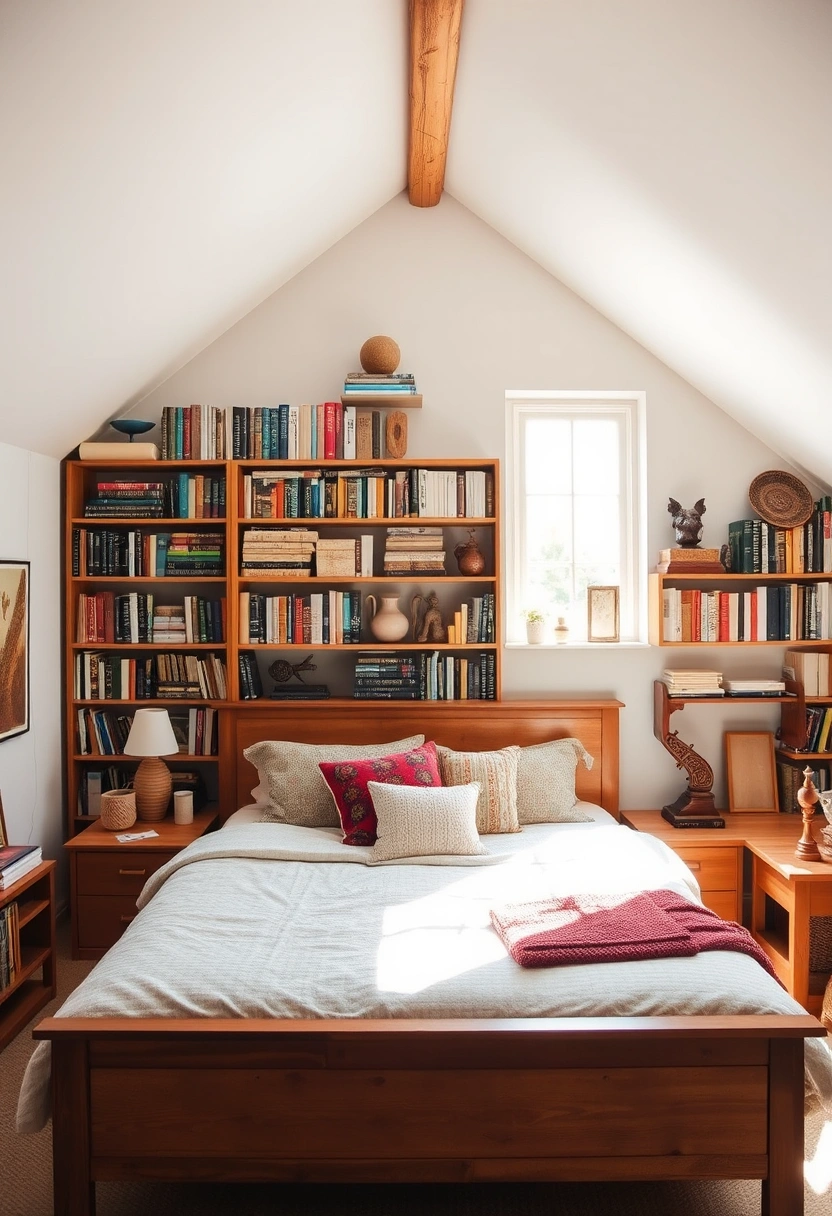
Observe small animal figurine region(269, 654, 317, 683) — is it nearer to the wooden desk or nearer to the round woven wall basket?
the wooden desk

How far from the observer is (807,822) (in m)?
3.25

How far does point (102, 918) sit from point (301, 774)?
1.00 metres

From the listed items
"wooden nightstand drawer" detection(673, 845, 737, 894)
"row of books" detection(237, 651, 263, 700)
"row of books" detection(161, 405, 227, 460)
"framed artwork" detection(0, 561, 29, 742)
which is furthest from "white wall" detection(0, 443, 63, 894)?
"wooden nightstand drawer" detection(673, 845, 737, 894)

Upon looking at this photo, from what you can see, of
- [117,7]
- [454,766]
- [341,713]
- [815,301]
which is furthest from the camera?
[341,713]

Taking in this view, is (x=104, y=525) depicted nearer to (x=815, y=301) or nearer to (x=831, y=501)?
(x=815, y=301)

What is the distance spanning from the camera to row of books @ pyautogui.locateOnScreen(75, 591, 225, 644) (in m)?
3.86

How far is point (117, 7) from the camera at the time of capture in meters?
1.94

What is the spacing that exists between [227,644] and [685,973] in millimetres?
2321

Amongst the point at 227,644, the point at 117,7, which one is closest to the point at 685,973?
the point at 227,644

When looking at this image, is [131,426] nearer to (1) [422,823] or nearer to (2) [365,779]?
(2) [365,779]

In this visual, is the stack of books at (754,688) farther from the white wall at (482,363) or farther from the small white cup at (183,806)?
the small white cup at (183,806)

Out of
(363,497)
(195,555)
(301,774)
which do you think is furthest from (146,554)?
(301,774)

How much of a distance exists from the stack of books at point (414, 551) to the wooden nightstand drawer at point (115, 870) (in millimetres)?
1493

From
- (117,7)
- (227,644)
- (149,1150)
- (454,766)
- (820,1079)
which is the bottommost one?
(149,1150)
